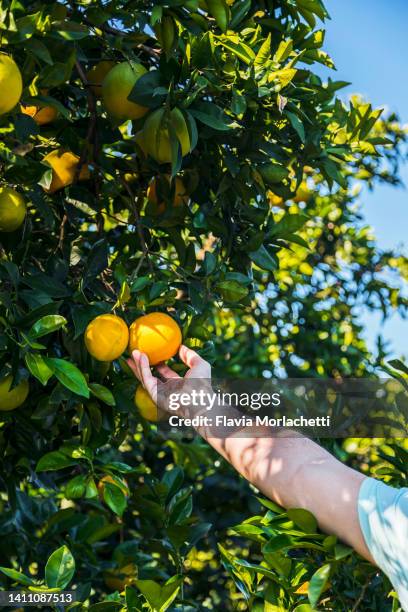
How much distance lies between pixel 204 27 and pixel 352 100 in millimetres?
648

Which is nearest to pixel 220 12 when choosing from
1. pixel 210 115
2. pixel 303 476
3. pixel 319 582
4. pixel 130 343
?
pixel 210 115

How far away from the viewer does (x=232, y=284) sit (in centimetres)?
169

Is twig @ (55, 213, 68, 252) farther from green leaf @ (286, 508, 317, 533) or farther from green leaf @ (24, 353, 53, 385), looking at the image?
green leaf @ (286, 508, 317, 533)

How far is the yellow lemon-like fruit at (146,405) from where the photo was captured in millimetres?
1582

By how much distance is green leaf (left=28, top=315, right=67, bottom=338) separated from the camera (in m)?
1.37

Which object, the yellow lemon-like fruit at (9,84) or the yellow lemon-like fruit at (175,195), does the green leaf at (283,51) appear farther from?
the yellow lemon-like fruit at (9,84)

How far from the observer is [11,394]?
158cm

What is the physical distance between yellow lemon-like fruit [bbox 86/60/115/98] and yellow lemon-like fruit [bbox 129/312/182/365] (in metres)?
0.55

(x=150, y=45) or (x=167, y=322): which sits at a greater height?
(x=150, y=45)

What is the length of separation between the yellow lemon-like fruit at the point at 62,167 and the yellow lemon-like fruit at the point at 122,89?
0.72 feet

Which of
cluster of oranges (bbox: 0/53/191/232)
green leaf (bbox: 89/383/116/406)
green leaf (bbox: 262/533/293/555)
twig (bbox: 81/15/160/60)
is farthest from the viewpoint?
twig (bbox: 81/15/160/60)

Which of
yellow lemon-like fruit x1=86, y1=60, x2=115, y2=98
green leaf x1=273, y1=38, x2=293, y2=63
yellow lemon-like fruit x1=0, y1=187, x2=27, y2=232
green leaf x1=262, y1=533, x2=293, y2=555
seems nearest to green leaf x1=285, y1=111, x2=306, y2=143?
green leaf x1=273, y1=38, x2=293, y2=63

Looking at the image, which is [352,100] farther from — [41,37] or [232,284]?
[41,37]

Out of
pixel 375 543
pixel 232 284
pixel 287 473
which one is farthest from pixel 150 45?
pixel 375 543
